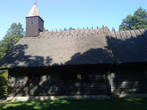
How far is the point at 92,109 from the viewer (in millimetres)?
8047

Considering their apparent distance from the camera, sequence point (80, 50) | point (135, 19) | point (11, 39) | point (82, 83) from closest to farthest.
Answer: point (82, 83) → point (80, 50) → point (11, 39) → point (135, 19)

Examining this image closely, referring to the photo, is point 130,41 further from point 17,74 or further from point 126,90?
point 17,74

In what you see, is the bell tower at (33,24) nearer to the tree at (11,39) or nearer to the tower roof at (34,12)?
the tower roof at (34,12)

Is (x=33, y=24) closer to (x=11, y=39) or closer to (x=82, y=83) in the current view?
(x=82, y=83)

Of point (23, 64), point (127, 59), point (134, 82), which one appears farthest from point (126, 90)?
point (23, 64)

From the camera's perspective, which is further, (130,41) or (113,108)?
(130,41)

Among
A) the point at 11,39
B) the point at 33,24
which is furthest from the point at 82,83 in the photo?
the point at 11,39

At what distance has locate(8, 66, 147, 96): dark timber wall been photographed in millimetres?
11453

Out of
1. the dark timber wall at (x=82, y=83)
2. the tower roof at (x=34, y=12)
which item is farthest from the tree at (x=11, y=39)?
the dark timber wall at (x=82, y=83)

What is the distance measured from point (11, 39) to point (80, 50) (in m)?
41.5

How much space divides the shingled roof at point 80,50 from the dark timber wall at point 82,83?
0.89 m

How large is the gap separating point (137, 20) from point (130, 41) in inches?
1636

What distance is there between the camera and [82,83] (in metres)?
11.7

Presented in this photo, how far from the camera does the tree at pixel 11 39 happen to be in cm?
4334
